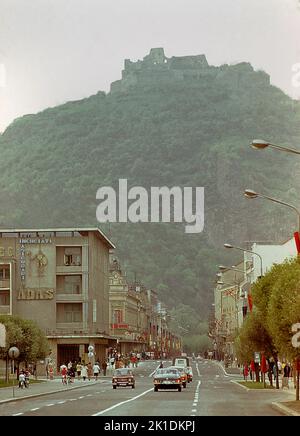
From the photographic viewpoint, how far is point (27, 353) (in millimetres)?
96375

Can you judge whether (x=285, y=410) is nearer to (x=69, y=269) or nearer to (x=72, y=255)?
(x=69, y=269)

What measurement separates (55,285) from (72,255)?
5.44 metres

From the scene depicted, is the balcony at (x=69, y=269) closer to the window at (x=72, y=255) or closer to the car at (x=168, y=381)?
the window at (x=72, y=255)

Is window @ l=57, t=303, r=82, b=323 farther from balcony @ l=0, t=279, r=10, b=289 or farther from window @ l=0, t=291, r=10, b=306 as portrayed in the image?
balcony @ l=0, t=279, r=10, b=289

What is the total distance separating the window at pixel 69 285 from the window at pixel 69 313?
6.21ft

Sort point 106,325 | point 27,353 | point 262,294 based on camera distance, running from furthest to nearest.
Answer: point 106,325 < point 27,353 < point 262,294

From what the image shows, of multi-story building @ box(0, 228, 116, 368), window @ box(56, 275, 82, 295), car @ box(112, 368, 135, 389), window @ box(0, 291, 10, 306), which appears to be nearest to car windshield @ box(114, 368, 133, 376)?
car @ box(112, 368, 135, 389)

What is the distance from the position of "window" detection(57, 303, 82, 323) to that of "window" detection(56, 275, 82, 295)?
1.89 meters

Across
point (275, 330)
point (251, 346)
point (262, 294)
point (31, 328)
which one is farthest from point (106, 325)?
point (275, 330)

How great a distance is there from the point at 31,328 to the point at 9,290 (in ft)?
137

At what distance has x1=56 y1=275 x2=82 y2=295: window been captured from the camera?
140 m
